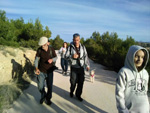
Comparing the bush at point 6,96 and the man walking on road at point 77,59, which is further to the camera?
the man walking on road at point 77,59

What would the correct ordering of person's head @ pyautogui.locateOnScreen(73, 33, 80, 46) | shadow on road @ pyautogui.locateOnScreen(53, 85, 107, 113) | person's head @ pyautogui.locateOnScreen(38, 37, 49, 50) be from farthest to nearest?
person's head @ pyautogui.locateOnScreen(73, 33, 80, 46)
shadow on road @ pyautogui.locateOnScreen(53, 85, 107, 113)
person's head @ pyautogui.locateOnScreen(38, 37, 49, 50)

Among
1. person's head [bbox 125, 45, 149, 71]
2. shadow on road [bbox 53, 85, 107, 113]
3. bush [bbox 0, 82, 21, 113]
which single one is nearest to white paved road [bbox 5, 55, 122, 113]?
shadow on road [bbox 53, 85, 107, 113]

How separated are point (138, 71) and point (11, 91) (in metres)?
3.56

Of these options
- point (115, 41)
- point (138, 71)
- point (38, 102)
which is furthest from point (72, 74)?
point (115, 41)

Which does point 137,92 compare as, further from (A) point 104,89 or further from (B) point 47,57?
(A) point 104,89

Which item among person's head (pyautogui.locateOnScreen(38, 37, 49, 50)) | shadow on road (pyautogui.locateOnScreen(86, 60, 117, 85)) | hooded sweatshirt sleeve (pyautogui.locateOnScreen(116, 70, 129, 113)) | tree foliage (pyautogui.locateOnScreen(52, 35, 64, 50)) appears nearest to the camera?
hooded sweatshirt sleeve (pyautogui.locateOnScreen(116, 70, 129, 113))

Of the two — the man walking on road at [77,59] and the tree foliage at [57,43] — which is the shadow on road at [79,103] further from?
the tree foliage at [57,43]

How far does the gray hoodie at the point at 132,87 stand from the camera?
2.00 meters

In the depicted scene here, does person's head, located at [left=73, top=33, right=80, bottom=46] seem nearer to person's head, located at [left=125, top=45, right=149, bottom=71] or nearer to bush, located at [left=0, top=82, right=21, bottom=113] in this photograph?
person's head, located at [left=125, top=45, right=149, bottom=71]

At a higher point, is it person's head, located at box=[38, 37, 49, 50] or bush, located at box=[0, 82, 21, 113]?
person's head, located at box=[38, 37, 49, 50]

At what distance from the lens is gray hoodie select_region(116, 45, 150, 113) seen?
2.00 meters

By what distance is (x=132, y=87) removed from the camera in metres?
2.10

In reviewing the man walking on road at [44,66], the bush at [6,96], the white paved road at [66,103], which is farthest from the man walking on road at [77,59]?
the bush at [6,96]

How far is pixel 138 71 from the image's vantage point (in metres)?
2.15
